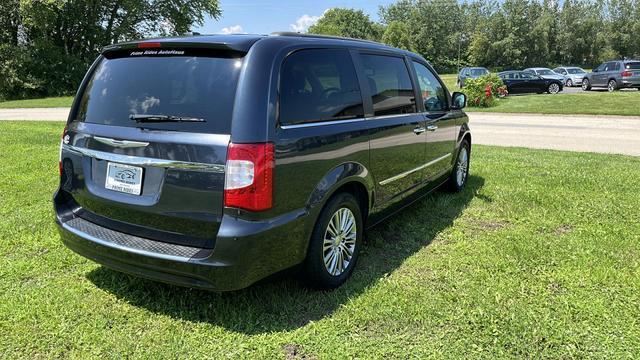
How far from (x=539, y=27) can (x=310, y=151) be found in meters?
81.4

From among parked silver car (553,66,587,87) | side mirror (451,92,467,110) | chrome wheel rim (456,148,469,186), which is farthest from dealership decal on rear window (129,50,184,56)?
parked silver car (553,66,587,87)

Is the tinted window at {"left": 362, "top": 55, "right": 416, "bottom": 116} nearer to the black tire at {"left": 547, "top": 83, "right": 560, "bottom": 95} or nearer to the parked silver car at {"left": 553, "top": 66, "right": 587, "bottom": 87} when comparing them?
the black tire at {"left": 547, "top": 83, "right": 560, "bottom": 95}

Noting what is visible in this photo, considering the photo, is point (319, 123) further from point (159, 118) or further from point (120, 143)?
point (120, 143)

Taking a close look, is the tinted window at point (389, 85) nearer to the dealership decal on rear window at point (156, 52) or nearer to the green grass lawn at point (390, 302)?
the green grass lawn at point (390, 302)

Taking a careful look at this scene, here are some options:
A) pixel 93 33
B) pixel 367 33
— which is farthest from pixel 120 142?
pixel 367 33

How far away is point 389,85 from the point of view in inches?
174

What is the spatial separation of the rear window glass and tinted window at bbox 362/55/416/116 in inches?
57.7

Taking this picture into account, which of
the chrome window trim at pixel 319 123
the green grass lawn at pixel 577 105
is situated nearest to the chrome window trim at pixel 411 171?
the chrome window trim at pixel 319 123

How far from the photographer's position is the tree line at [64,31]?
1185 inches

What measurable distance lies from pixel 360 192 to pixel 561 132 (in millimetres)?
12093

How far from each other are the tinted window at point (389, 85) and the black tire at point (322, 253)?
881 millimetres

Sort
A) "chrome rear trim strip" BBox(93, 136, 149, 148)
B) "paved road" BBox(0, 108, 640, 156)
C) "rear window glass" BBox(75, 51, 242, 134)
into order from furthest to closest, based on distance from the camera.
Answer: "paved road" BBox(0, 108, 640, 156), "chrome rear trim strip" BBox(93, 136, 149, 148), "rear window glass" BBox(75, 51, 242, 134)

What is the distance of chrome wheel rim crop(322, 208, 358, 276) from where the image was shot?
3.59 m

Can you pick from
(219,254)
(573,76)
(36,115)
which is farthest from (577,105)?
(219,254)
